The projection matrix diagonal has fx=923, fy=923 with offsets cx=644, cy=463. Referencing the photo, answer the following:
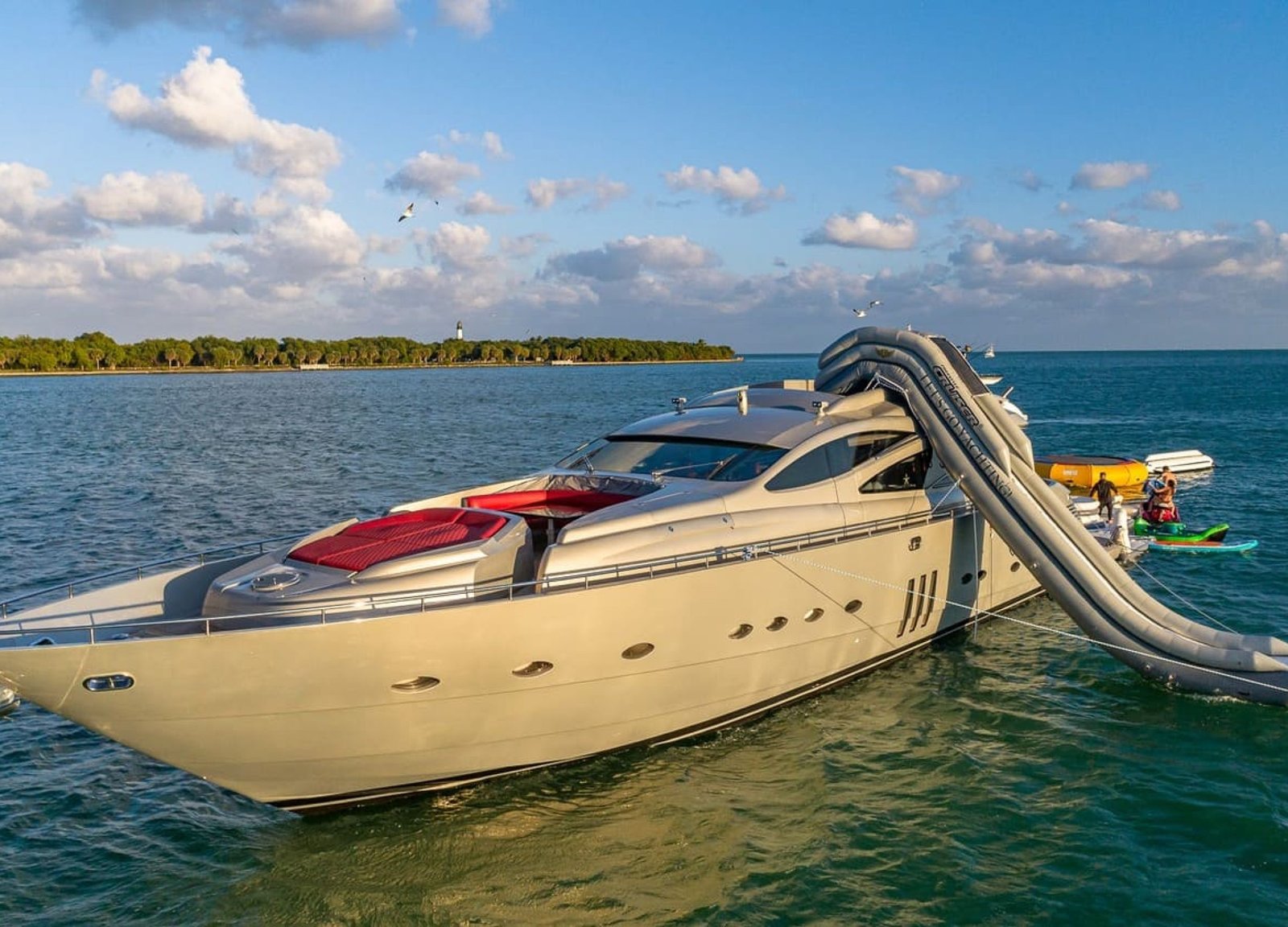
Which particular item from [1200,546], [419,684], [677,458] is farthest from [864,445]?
[1200,546]

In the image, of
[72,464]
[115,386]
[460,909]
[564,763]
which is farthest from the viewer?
[115,386]

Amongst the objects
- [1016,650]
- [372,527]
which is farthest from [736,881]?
[1016,650]

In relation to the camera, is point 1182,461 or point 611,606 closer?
point 611,606

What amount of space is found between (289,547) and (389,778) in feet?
9.43

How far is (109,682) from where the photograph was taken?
304 inches

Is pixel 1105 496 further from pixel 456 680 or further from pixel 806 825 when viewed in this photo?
pixel 456 680

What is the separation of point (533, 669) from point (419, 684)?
3.58 ft

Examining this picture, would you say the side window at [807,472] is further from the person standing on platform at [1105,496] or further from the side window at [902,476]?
the person standing on platform at [1105,496]

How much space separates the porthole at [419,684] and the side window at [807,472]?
16.7 ft

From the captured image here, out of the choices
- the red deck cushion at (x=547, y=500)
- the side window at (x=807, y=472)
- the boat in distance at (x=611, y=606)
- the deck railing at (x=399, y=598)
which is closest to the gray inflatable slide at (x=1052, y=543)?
the boat in distance at (x=611, y=606)

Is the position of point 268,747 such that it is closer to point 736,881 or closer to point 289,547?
point 289,547

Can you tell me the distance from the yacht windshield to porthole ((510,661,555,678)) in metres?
3.89

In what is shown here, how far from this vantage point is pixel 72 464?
37.5 metres

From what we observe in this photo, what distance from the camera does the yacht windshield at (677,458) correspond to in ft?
40.0
